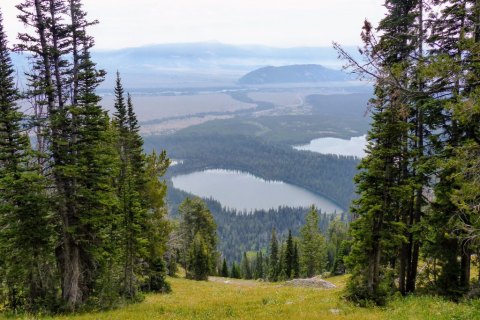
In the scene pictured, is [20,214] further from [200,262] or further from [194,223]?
[194,223]

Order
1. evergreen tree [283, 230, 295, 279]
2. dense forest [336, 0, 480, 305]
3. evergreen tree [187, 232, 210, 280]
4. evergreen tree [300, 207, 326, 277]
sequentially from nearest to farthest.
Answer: dense forest [336, 0, 480, 305], evergreen tree [187, 232, 210, 280], evergreen tree [300, 207, 326, 277], evergreen tree [283, 230, 295, 279]

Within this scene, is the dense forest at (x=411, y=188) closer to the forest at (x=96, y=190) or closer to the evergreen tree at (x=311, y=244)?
the forest at (x=96, y=190)

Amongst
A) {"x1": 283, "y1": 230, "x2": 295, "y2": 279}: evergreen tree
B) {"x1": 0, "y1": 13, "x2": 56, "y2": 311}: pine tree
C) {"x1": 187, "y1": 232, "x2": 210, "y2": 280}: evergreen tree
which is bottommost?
{"x1": 283, "y1": 230, "x2": 295, "y2": 279}: evergreen tree

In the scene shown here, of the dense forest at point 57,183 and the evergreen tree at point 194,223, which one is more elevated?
the dense forest at point 57,183

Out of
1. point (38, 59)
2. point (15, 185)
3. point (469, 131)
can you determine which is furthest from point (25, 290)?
point (469, 131)

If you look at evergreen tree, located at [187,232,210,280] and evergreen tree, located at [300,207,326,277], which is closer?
evergreen tree, located at [187,232,210,280]

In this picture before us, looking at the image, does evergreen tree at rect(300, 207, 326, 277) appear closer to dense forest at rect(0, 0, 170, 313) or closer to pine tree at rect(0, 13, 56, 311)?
dense forest at rect(0, 0, 170, 313)

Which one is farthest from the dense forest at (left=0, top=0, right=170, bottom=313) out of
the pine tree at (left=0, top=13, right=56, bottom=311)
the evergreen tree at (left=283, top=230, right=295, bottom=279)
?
the evergreen tree at (left=283, top=230, right=295, bottom=279)

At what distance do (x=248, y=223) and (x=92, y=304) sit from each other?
597 feet

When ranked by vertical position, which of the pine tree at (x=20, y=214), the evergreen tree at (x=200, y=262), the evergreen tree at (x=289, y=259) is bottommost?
the evergreen tree at (x=289, y=259)

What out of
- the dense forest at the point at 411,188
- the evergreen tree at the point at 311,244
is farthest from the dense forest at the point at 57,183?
the evergreen tree at the point at 311,244

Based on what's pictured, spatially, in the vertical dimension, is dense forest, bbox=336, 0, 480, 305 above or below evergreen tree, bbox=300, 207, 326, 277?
above

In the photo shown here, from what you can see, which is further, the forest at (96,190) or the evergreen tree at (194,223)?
the evergreen tree at (194,223)

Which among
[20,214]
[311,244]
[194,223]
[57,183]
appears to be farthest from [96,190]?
[311,244]
